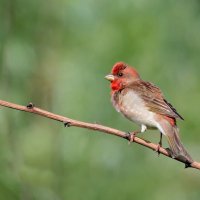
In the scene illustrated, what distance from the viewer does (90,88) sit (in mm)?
11312

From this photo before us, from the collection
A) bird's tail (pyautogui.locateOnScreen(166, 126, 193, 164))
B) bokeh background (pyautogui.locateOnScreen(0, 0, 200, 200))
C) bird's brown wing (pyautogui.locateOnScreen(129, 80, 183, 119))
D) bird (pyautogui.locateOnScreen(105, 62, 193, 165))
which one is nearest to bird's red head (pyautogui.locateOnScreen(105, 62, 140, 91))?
bird (pyautogui.locateOnScreen(105, 62, 193, 165))

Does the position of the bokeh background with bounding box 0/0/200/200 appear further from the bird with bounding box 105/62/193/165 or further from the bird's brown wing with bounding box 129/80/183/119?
the bird's brown wing with bounding box 129/80/183/119

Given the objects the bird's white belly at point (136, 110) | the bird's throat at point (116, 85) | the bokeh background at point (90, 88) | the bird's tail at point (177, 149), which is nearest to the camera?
the bird's tail at point (177, 149)

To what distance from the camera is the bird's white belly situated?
7559 mm

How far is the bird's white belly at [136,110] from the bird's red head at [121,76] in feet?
1.19

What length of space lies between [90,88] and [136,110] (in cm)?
374

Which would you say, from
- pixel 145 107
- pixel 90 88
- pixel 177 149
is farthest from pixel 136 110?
pixel 90 88

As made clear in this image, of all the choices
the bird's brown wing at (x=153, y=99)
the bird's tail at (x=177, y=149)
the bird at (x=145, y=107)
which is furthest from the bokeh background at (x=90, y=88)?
the bird's tail at (x=177, y=149)

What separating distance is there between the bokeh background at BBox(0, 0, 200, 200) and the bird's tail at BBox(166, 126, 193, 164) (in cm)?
166

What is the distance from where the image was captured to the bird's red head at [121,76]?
26.4 feet

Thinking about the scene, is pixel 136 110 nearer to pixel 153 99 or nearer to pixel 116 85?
pixel 153 99

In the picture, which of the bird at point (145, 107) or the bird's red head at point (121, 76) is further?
the bird's red head at point (121, 76)

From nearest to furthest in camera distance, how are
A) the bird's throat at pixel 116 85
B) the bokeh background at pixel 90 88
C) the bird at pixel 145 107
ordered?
1. the bird at pixel 145 107
2. the bird's throat at pixel 116 85
3. the bokeh background at pixel 90 88

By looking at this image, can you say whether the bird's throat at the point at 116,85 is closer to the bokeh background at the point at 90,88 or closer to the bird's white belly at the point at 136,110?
the bird's white belly at the point at 136,110
